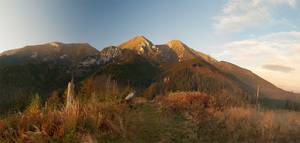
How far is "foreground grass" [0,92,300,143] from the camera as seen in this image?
5.53 m

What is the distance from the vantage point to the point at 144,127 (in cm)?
726

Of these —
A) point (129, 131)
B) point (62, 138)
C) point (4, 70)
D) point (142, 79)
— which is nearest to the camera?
point (62, 138)

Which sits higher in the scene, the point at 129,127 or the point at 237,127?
the point at 129,127

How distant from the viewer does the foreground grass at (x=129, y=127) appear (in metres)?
5.53

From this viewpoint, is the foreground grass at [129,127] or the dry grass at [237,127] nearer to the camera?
the foreground grass at [129,127]

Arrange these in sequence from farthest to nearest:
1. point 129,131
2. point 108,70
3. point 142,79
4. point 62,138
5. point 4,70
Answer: point 4,70
point 108,70
point 142,79
point 129,131
point 62,138

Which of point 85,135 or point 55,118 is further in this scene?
point 55,118

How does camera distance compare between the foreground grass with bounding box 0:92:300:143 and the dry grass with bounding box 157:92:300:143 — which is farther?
the dry grass with bounding box 157:92:300:143

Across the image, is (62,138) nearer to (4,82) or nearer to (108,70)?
(108,70)

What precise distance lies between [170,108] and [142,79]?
145960 mm

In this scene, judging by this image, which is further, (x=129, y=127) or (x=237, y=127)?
(x=237, y=127)

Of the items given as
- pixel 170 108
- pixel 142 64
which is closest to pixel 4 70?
pixel 142 64

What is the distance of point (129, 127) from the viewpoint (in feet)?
22.6

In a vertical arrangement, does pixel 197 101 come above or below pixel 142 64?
below
